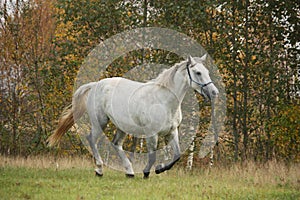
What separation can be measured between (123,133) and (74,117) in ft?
4.13

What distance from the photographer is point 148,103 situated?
861 cm

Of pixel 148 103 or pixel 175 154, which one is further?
pixel 148 103

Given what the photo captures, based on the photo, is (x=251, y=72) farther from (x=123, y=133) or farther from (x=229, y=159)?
(x=123, y=133)

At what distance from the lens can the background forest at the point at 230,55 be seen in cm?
1082

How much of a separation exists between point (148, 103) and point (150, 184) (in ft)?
5.06

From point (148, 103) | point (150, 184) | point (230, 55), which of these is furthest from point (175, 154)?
point (230, 55)

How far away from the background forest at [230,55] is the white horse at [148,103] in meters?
2.62

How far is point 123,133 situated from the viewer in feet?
31.5

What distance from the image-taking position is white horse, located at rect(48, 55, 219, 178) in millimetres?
8281

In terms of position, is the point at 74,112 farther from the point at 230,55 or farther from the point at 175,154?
the point at 230,55

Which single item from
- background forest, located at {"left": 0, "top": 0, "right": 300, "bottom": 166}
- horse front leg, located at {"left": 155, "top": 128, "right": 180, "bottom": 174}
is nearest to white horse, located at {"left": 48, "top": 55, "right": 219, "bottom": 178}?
horse front leg, located at {"left": 155, "top": 128, "right": 180, "bottom": 174}

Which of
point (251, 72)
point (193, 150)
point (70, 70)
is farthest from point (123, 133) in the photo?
point (70, 70)

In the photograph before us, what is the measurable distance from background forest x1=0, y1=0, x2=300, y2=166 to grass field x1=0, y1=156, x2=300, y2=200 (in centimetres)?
169

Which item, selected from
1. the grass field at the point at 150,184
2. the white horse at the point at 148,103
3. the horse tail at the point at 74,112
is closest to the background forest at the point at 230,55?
the grass field at the point at 150,184
